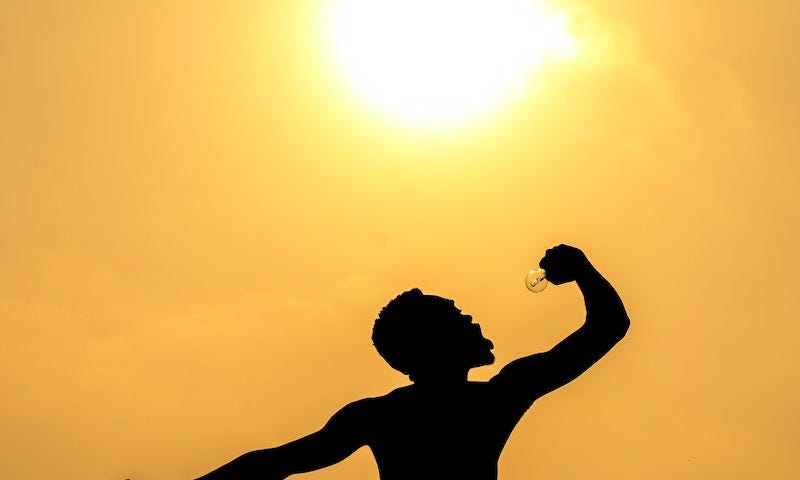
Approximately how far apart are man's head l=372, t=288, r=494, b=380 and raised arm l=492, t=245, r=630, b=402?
0.16 metres

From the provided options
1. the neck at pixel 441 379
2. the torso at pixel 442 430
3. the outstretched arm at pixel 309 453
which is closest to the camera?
the outstretched arm at pixel 309 453

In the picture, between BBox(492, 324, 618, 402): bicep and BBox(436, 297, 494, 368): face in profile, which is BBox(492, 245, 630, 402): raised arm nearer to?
BBox(492, 324, 618, 402): bicep

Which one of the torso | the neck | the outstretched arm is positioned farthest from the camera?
the neck

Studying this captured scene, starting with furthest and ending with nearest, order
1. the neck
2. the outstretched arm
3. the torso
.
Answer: the neck
the torso
the outstretched arm

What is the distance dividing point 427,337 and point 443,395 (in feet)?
0.75

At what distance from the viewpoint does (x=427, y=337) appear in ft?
13.3

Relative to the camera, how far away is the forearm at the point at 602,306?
3928 millimetres

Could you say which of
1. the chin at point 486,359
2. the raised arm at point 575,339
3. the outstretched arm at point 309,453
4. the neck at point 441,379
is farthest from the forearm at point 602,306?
the outstretched arm at point 309,453

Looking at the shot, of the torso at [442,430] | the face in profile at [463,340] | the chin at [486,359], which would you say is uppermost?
the face in profile at [463,340]

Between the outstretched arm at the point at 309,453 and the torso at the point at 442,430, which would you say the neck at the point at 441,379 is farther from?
the outstretched arm at the point at 309,453

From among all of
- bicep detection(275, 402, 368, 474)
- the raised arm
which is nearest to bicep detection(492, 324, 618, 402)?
the raised arm

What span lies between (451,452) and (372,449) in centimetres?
32

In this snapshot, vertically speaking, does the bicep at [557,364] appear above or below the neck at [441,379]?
below

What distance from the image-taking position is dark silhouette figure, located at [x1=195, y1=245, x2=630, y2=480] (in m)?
3.89
